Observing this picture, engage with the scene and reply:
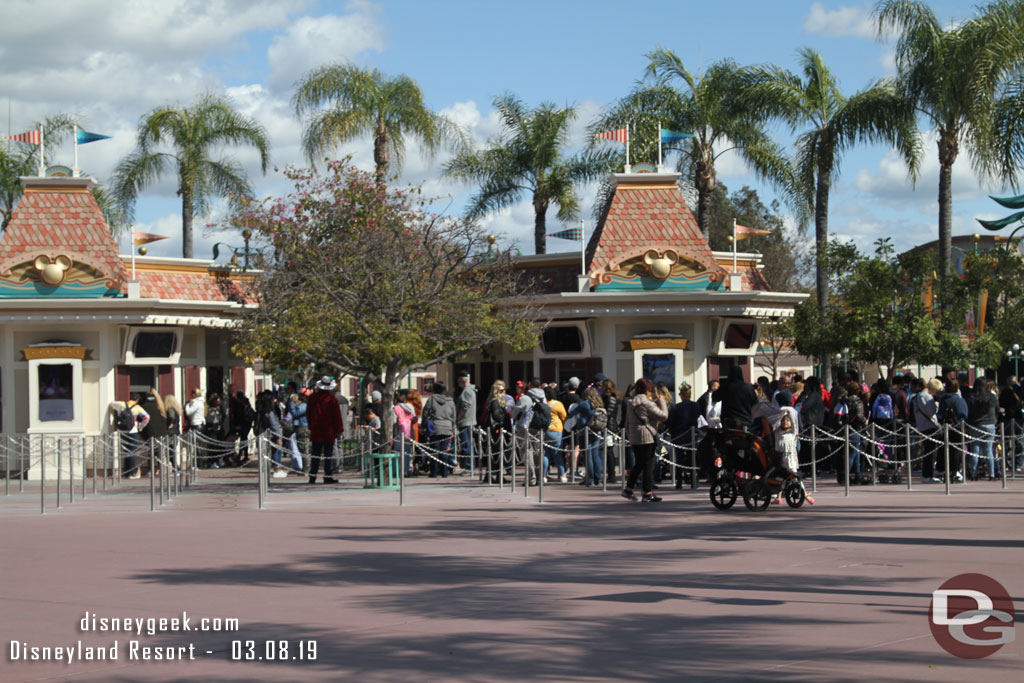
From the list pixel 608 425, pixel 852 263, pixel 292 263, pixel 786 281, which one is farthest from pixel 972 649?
pixel 786 281

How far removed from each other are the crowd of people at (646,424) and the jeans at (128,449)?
2.3 inches

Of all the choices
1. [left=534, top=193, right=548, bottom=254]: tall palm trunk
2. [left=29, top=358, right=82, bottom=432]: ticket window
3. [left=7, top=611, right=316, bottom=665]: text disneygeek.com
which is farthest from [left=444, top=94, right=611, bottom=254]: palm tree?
[left=7, top=611, right=316, bottom=665]: text disneygeek.com

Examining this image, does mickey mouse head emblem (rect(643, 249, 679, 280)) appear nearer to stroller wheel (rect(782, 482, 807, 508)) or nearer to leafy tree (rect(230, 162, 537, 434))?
leafy tree (rect(230, 162, 537, 434))

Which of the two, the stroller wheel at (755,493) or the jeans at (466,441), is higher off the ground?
the jeans at (466,441)

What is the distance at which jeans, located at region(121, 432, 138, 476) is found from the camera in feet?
74.7

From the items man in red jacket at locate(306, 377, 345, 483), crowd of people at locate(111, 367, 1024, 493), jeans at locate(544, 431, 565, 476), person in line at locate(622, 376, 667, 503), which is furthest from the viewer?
jeans at locate(544, 431, 565, 476)

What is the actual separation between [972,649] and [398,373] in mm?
14913

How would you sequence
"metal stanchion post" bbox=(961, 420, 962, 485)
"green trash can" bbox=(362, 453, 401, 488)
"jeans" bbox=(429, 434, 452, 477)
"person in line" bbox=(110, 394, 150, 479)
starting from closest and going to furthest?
"metal stanchion post" bbox=(961, 420, 962, 485) → "green trash can" bbox=(362, 453, 401, 488) → "jeans" bbox=(429, 434, 452, 477) → "person in line" bbox=(110, 394, 150, 479)

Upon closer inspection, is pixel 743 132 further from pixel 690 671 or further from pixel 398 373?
pixel 690 671

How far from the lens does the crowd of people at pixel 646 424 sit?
1738 centimetres

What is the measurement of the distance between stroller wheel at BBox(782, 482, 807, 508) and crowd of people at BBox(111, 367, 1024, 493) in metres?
0.57

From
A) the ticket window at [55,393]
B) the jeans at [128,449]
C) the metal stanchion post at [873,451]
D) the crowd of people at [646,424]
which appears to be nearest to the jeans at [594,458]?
the crowd of people at [646,424]

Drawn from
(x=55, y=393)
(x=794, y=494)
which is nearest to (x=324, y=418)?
(x=794, y=494)

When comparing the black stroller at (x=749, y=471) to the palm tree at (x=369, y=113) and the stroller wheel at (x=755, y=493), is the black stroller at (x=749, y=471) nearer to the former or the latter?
the stroller wheel at (x=755, y=493)
